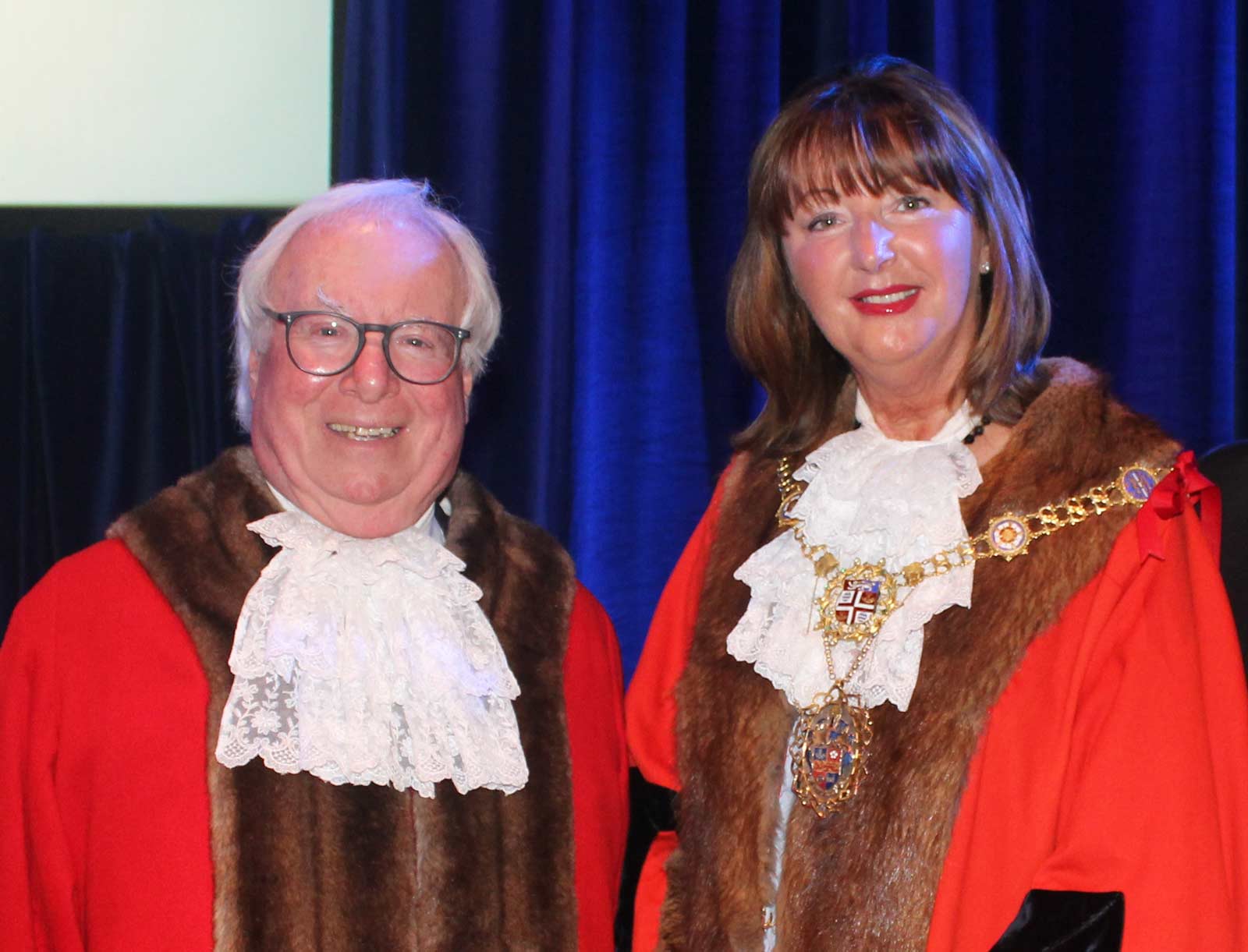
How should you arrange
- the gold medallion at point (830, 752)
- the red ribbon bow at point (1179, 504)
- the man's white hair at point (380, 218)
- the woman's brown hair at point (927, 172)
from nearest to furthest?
1. the red ribbon bow at point (1179, 504)
2. the gold medallion at point (830, 752)
3. the woman's brown hair at point (927, 172)
4. the man's white hair at point (380, 218)

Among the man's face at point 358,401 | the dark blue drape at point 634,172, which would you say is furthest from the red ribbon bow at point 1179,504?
the dark blue drape at point 634,172

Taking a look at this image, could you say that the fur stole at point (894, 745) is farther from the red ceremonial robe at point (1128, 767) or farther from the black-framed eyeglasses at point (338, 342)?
the black-framed eyeglasses at point (338, 342)

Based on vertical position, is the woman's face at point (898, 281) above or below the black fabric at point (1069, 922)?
above

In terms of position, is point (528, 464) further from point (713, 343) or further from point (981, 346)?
point (981, 346)

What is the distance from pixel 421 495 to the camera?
2090 mm

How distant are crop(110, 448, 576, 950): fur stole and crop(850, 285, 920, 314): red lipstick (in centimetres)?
65

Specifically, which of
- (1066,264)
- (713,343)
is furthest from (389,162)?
(1066,264)

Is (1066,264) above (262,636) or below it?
above

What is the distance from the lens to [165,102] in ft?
10.0

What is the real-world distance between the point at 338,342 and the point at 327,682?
0.47 meters

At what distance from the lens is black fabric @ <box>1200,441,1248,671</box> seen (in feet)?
6.97

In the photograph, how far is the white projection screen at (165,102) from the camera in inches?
117

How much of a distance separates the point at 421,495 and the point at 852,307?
0.67 metres

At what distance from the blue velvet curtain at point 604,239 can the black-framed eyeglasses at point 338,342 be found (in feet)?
3.37
